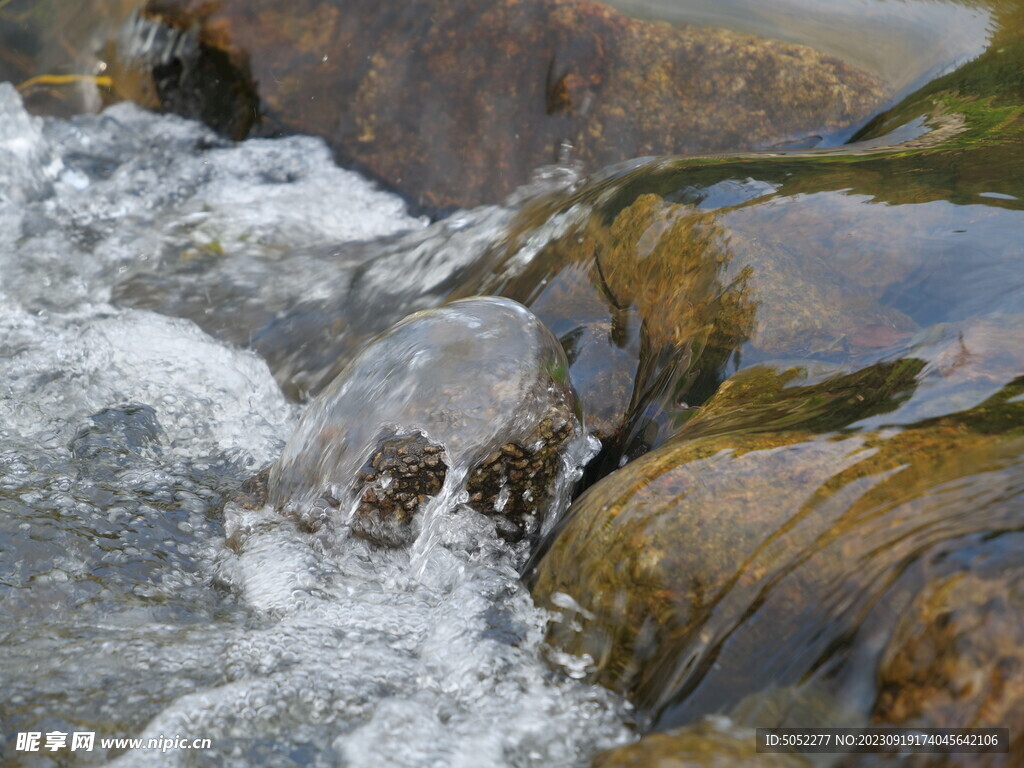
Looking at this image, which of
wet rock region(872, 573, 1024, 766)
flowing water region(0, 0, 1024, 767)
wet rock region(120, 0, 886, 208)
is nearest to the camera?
wet rock region(872, 573, 1024, 766)

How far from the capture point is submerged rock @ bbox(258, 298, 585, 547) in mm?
2680

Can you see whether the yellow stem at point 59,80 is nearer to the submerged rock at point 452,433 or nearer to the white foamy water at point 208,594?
the white foamy water at point 208,594

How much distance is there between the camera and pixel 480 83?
5016mm

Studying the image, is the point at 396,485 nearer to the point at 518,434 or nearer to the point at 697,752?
the point at 518,434

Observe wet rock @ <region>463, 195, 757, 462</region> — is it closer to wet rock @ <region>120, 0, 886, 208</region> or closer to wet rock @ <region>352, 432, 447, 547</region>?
wet rock @ <region>352, 432, 447, 547</region>

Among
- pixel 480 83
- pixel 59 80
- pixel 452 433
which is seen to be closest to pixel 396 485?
pixel 452 433

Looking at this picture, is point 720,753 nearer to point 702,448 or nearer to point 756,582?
point 756,582

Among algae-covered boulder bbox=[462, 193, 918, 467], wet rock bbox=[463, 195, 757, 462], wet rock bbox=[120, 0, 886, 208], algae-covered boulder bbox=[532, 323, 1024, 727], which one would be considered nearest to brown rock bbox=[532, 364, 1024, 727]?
algae-covered boulder bbox=[532, 323, 1024, 727]

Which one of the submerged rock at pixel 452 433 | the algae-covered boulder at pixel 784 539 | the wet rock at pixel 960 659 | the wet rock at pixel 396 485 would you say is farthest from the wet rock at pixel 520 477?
→ the wet rock at pixel 960 659

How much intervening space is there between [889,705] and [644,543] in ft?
2.02

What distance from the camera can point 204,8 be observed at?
5.52 m

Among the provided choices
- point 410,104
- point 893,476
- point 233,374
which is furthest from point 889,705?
point 410,104

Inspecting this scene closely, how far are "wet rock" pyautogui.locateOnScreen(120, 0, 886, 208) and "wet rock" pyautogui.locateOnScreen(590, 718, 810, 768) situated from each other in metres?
3.35

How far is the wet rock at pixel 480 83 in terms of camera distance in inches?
180
